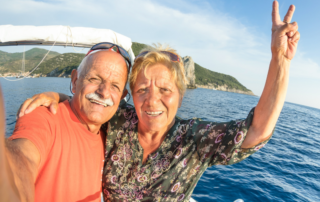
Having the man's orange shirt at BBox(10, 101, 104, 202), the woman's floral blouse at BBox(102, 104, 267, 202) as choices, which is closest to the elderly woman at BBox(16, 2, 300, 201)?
the woman's floral blouse at BBox(102, 104, 267, 202)

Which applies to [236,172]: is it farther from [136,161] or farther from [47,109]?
[47,109]

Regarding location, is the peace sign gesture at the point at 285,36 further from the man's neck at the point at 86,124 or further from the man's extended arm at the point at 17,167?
the man's neck at the point at 86,124

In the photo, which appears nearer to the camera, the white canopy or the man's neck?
the man's neck

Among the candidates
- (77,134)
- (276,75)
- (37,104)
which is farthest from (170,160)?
(37,104)

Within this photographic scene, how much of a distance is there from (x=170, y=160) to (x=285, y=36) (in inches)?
60.3

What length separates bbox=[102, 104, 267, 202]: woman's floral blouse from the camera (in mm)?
1732

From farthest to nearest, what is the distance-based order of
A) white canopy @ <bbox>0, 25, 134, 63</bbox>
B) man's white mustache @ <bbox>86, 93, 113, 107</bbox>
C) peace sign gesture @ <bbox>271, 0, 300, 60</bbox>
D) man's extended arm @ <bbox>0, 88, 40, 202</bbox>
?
white canopy @ <bbox>0, 25, 134, 63</bbox> → man's white mustache @ <bbox>86, 93, 113, 107</bbox> → peace sign gesture @ <bbox>271, 0, 300, 60</bbox> → man's extended arm @ <bbox>0, 88, 40, 202</bbox>

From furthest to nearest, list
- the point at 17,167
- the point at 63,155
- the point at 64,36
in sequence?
1. the point at 64,36
2. the point at 63,155
3. the point at 17,167

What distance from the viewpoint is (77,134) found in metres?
1.92

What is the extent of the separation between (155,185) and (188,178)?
0.36 meters

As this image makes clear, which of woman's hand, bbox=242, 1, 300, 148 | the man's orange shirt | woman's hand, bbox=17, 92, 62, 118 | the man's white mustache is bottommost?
the man's orange shirt

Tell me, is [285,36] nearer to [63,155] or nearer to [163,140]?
[163,140]

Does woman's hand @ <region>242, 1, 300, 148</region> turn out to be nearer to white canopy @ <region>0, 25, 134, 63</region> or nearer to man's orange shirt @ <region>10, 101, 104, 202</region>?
man's orange shirt @ <region>10, 101, 104, 202</region>

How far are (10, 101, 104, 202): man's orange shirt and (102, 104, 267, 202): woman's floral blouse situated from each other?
17 centimetres
